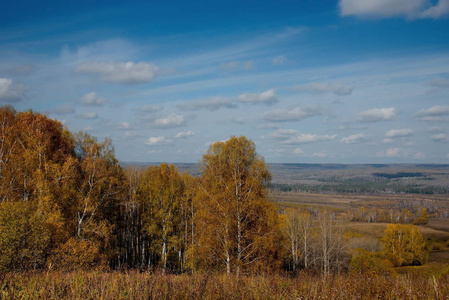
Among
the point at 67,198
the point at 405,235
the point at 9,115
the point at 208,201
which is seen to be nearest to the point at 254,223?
the point at 208,201

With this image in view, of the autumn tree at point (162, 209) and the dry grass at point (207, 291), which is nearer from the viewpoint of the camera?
the dry grass at point (207, 291)

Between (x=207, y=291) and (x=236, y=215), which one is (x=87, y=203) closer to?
(x=236, y=215)

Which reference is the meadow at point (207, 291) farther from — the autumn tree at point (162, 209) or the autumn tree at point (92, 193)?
the autumn tree at point (162, 209)

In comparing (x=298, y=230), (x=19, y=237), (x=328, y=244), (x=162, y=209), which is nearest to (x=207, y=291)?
(x=19, y=237)

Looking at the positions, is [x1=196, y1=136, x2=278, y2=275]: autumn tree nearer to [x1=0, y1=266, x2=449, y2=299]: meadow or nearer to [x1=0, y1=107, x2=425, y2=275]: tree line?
[x1=0, y1=107, x2=425, y2=275]: tree line

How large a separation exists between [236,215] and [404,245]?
66.0 metres

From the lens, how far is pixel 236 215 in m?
19.9

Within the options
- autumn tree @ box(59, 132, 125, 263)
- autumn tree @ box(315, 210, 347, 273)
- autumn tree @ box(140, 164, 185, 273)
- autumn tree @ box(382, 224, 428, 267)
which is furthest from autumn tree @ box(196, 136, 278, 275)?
autumn tree @ box(382, 224, 428, 267)

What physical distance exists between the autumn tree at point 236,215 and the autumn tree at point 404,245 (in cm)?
5972

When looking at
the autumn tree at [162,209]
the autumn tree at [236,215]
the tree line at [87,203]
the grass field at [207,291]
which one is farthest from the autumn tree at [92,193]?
the grass field at [207,291]

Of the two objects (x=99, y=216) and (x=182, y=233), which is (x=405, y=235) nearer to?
(x=182, y=233)

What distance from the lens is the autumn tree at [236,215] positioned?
63.8 feet

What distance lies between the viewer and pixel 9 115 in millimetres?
25984

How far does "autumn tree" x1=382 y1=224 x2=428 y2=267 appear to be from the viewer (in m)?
65.5
